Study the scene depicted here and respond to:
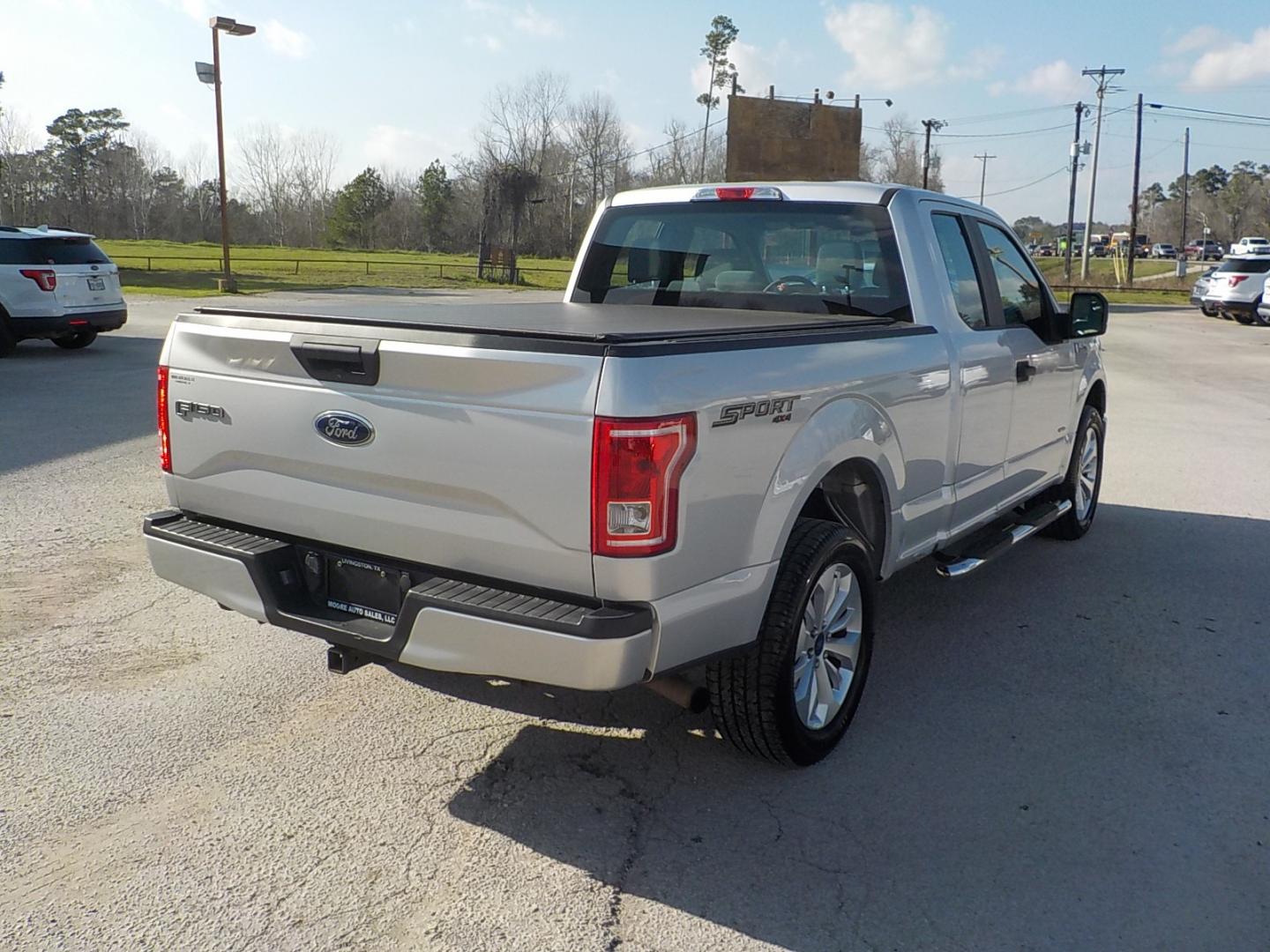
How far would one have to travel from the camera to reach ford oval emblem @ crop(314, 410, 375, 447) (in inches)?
127

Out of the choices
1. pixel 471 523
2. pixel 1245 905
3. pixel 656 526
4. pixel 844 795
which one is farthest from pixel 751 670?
pixel 1245 905

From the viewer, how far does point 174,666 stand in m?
4.50

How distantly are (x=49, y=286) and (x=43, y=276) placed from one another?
5.6 inches

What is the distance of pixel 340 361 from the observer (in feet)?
10.6

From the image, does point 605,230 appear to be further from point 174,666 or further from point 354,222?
point 354,222

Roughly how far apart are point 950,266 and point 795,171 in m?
40.9

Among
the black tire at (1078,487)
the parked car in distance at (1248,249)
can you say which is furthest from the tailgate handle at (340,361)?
the parked car in distance at (1248,249)

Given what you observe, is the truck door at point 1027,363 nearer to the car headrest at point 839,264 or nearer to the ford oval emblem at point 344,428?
the car headrest at point 839,264

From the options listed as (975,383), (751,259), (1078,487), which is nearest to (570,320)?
(751,259)

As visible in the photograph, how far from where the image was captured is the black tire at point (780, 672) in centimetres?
344

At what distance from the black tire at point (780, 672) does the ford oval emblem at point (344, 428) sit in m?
1.29

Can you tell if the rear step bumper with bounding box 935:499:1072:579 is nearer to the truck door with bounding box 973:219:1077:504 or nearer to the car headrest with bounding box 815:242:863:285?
the truck door with bounding box 973:219:1077:504

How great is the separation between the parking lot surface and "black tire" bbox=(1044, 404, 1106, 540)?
908 mm

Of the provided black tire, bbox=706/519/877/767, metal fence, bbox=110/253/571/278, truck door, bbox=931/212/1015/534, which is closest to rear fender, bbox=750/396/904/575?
black tire, bbox=706/519/877/767
